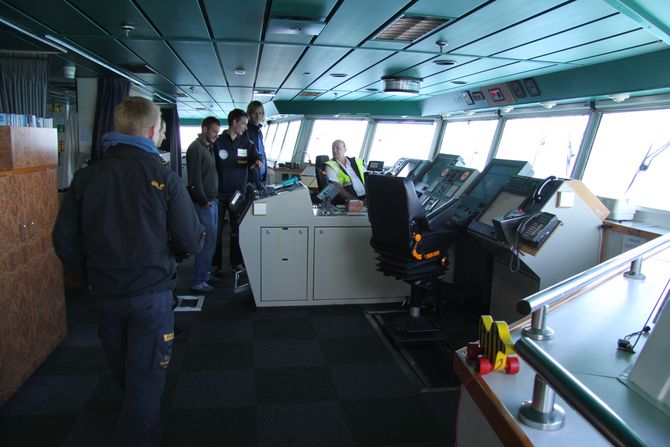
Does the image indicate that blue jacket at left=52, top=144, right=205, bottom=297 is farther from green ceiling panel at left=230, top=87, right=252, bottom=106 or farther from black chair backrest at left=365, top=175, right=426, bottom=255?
green ceiling panel at left=230, top=87, right=252, bottom=106

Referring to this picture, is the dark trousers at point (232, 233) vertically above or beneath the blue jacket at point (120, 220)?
beneath

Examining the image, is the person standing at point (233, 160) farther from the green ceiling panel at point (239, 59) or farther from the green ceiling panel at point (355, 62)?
the green ceiling panel at point (355, 62)

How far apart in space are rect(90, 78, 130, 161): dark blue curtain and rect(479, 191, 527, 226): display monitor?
16.1ft

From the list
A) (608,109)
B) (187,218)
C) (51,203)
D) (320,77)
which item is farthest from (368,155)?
(187,218)

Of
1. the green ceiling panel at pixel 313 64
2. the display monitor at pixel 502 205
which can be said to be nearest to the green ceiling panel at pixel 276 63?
the green ceiling panel at pixel 313 64

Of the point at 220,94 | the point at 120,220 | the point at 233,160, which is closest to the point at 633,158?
the point at 233,160

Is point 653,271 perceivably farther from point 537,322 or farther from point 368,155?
point 368,155

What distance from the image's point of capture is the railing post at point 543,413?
1.04 m

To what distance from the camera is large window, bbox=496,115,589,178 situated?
15.8 feet

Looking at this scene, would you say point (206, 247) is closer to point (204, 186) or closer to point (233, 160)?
point (204, 186)

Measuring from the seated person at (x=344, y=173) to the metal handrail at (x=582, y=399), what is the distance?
3776 mm

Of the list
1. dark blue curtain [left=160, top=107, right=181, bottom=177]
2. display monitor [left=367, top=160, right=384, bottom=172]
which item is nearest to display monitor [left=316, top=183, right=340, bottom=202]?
display monitor [left=367, top=160, right=384, bottom=172]

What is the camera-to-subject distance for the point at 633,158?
4090mm

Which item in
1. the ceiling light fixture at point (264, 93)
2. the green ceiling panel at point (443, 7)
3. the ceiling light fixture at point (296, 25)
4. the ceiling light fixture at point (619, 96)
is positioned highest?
the ceiling light fixture at point (264, 93)
